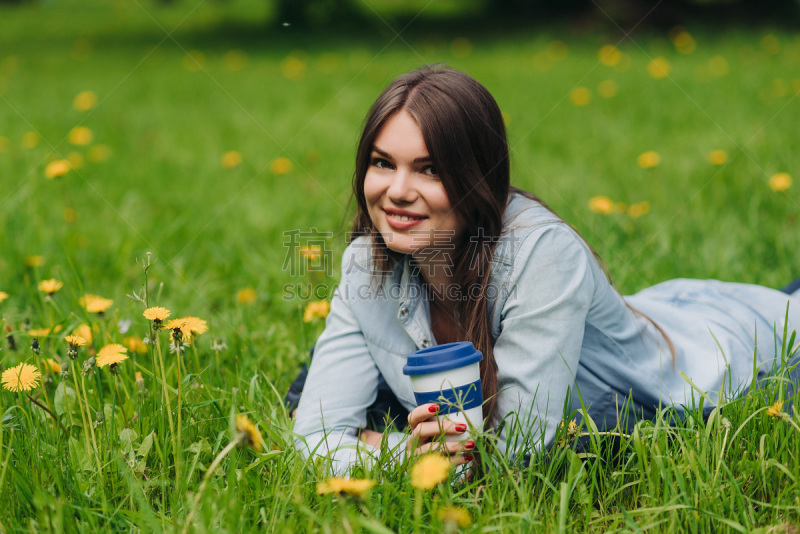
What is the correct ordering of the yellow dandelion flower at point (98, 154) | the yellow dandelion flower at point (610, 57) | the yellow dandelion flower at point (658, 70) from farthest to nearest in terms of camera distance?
the yellow dandelion flower at point (610, 57), the yellow dandelion flower at point (658, 70), the yellow dandelion flower at point (98, 154)

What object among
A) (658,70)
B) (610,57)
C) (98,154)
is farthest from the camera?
(610,57)

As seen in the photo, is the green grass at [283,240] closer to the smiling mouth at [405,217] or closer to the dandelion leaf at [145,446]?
the dandelion leaf at [145,446]

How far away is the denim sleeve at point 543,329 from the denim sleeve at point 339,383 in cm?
41

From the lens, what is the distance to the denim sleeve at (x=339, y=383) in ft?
5.36

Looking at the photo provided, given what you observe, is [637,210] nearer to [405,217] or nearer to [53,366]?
[405,217]

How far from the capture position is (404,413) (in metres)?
1.86

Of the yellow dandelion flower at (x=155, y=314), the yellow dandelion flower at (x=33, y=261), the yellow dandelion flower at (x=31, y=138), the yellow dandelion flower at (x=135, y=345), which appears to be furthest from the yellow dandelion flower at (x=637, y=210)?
the yellow dandelion flower at (x=31, y=138)

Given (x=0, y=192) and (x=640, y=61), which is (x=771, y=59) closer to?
(x=640, y=61)

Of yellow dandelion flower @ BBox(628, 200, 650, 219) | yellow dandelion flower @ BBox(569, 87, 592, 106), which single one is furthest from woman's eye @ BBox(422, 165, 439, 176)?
yellow dandelion flower @ BBox(569, 87, 592, 106)

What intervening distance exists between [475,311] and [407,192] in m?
0.32

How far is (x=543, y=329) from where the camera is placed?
1433mm

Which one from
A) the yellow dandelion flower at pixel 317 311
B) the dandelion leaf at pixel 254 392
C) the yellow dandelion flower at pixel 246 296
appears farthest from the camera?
the yellow dandelion flower at pixel 246 296

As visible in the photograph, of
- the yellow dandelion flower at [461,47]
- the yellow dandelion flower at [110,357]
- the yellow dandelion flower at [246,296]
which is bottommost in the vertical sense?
the yellow dandelion flower at [246,296]

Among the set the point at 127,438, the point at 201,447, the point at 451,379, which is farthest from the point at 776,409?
the point at 127,438
